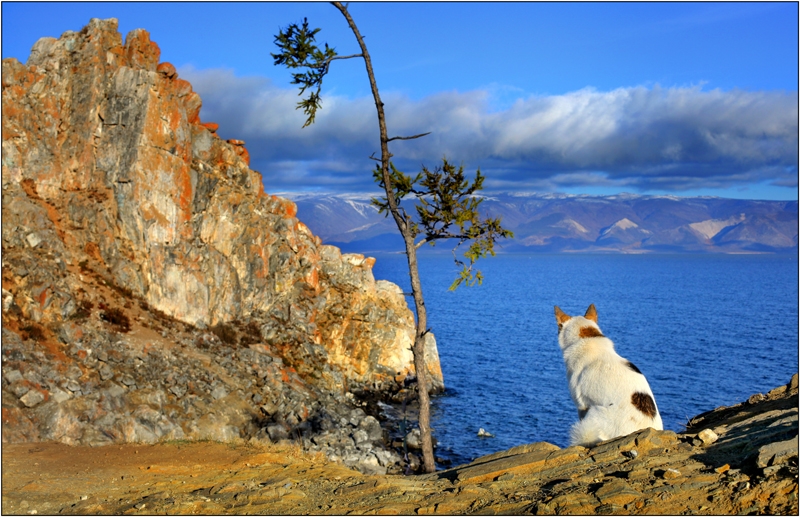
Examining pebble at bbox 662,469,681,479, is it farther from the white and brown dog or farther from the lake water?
the lake water

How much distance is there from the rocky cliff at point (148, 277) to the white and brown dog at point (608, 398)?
23.7 meters

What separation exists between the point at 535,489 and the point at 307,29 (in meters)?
12.3

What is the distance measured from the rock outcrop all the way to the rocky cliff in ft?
62.6

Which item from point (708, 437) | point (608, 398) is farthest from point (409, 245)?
point (708, 437)

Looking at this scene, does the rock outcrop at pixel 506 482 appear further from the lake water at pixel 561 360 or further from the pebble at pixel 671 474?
the lake water at pixel 561 360

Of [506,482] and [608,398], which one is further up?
[608,398]

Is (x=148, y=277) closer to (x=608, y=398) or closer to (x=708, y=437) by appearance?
(x=608, y=398)

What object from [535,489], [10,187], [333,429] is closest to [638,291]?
[333,429]

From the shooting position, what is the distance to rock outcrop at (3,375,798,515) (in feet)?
24.4

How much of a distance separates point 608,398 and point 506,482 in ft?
8.67

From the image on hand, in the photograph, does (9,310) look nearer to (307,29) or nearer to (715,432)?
(307,29)

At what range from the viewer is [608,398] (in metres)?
10.6

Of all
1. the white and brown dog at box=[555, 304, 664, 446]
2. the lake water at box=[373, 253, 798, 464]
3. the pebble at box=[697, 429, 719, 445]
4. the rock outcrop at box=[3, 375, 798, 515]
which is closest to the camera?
the rock outcrop at box=[3, 375, 798, 515]

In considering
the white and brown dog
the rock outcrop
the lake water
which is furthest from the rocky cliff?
the white and brown dog
